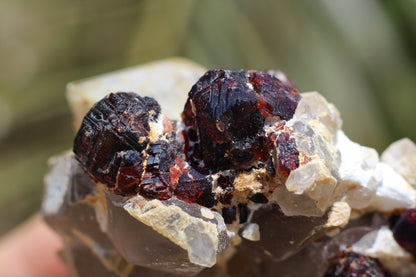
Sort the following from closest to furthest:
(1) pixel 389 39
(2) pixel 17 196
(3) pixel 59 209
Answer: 1. (3) pixel 59 209
2. (1) pixel 389 39
3. (2) pixel 17 196

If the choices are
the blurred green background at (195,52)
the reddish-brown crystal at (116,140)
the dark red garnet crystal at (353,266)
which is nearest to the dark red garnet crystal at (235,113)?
the reddish-brown crystal at (116,140)

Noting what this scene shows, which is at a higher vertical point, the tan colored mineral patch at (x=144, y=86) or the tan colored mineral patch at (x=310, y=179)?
the tan colored mineral patch at (x=310, y=179)

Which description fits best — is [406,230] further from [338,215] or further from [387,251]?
[338,215]

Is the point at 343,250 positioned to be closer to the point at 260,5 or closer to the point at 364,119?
the point at 364,119

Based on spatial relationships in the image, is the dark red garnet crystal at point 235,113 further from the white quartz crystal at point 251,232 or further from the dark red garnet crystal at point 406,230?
the dark red garnet crystal at point 406,230

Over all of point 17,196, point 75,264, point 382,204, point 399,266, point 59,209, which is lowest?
point 17,196

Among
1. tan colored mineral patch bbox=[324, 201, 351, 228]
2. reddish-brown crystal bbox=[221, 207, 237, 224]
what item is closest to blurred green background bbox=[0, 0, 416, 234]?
tan colored mineral patch bbox=[324, 201, 351, 228]

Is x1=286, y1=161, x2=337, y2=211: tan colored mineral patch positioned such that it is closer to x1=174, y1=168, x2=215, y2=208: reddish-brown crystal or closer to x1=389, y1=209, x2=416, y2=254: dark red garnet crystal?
x1=174, y1=168, x2=215, y2=208: reddish-brown crystal

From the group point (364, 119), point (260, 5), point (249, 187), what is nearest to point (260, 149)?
point (249, 187)
